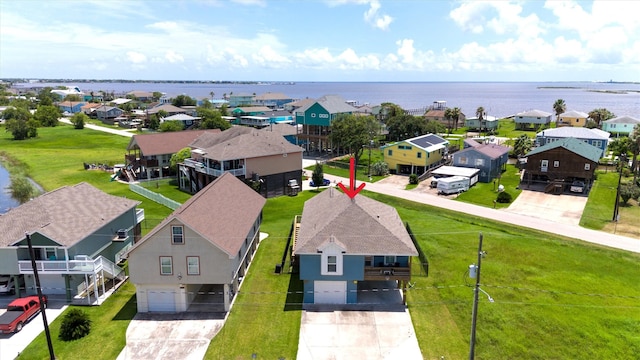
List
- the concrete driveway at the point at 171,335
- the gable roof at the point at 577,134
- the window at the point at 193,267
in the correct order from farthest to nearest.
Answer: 1. the gable roof at the point at 577,134
2. the window at the point at 193,267
3. the concrete driveway at the point at 171,335

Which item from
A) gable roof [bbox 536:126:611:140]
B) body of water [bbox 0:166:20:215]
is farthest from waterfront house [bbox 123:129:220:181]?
gable roof [bbox 536:126:611:140]

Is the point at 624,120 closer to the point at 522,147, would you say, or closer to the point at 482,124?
the point at 482,124

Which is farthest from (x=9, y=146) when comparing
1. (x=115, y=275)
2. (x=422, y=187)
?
(x=422, y=187)

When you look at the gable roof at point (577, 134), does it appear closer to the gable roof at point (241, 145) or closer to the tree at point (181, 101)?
the gable roof at point (241, 145)

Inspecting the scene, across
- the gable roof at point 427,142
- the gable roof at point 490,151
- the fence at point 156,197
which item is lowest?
the fence at point 156,197

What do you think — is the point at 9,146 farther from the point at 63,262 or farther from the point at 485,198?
the point at 485,198

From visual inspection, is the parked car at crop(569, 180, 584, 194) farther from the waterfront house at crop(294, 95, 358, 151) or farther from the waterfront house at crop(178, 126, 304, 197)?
the waterfront house at crop(294, 95, 358, 151)

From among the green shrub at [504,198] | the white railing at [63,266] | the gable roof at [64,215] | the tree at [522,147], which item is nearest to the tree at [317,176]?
the green shrub at [504,198]
